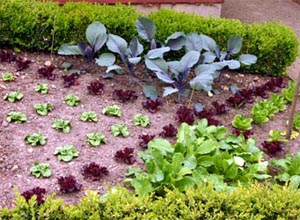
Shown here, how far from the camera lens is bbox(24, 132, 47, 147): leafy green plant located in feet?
11.3

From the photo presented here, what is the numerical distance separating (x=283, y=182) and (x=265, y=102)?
A: 1020 mm

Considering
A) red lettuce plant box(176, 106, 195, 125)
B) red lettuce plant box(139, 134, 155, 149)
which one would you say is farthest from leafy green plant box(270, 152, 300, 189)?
red lettuce plant box(139, 134, 155, 149)

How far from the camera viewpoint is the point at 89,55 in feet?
14.3

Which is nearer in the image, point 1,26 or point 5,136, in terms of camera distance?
point 5,136

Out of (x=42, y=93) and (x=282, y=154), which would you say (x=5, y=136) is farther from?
(x=282, y=154)

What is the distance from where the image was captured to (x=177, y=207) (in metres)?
2.63

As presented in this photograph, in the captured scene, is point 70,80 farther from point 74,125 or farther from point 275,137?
point 275,137

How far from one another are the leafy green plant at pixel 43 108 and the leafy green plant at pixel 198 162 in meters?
0.81

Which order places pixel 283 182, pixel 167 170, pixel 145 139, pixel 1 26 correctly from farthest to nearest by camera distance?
pixel 1 26
pixel 145 139
pixel 283 182
pixel 167 170

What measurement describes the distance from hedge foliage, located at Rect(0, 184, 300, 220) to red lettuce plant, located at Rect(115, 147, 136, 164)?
0.65 m

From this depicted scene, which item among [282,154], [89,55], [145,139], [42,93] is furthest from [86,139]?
[282,154]

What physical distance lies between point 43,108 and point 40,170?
0.70 metres

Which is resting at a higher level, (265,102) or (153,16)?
(153,16)

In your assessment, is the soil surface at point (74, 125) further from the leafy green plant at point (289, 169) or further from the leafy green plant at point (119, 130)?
the leafy green plant at point (289, 169)
